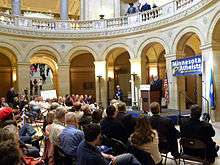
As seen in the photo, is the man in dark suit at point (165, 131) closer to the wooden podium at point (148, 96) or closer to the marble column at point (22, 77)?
the wooden podium at point (148, 96)

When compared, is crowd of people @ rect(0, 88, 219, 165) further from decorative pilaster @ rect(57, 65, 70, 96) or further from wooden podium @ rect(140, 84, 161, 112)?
decorative pilaster @ rect(57, 65, 70, 96)

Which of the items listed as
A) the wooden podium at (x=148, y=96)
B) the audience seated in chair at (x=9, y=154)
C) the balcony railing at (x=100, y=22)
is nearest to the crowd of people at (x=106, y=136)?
the audience seated in chair at (x=9, y=154)

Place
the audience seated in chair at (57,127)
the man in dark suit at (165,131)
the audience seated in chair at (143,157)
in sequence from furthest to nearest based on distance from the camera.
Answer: the man in dark suit at (165,131) < the audience seated in chair at (57,127) < the audience seated in chair at (143,157)

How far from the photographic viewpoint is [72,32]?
62.5ft

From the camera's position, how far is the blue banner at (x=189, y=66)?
12.0 metres

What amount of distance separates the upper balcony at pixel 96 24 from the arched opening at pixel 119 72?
3055 mm

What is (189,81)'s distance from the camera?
63.3ft

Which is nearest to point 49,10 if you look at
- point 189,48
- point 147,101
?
point 189,48

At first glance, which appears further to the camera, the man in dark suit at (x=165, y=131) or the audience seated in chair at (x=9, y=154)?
the man in dark suit at (x=165, y=131)

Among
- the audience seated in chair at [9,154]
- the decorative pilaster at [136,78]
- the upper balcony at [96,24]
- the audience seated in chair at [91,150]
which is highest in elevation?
the upper balcony at [96,24]

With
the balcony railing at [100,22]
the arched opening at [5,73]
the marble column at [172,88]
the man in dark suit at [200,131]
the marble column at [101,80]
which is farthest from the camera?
the arched opening at [5,73]

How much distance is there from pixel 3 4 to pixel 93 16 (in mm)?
11312

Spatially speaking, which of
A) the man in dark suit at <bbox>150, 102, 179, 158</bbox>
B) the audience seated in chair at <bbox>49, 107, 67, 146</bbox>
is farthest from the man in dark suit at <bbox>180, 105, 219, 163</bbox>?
the audience seated in chair at <bbox>49, 107, 67, 146</bbox>

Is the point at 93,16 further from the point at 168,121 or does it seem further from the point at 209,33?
the point at 168,121
